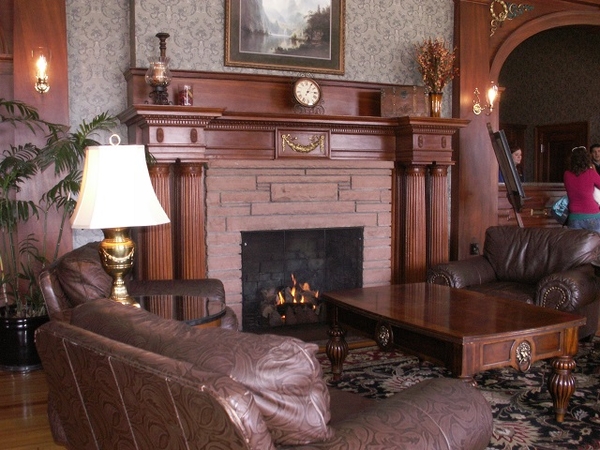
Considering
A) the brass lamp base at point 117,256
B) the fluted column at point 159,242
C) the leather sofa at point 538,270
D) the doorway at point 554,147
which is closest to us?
the brass lamp base at point 117,256

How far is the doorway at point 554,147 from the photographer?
9383 mm

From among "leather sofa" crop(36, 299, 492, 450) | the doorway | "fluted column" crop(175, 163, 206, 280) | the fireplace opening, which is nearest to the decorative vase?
the fireplace opening

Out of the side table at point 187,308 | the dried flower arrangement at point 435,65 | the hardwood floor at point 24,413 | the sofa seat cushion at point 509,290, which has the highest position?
the dried flower arrangement at point 435,65

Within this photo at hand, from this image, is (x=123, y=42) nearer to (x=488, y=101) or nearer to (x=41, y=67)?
(x=41, y=67)

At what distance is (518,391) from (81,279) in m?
2.36

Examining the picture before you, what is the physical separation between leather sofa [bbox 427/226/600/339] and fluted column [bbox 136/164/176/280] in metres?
1.83

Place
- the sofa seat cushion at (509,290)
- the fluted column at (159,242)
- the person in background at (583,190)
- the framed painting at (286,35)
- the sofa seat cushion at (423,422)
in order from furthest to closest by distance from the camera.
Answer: the person in background at (583,190), the framed painting at (286,35), the fluted column at (159,242), the sofa seat cushion at (509,290), the sofa seat cushion at (423,422)

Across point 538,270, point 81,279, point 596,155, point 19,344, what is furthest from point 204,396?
point 596,155

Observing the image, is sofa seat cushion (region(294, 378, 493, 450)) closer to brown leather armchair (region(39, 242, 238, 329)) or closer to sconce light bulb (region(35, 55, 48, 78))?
brown leather armchair (region(39, 242, 238, 329))

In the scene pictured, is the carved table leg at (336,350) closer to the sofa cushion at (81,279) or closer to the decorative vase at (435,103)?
the sofa cushion at (81,279)

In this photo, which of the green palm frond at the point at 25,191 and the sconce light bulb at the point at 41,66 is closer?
the green palm frond at the point at 25,191

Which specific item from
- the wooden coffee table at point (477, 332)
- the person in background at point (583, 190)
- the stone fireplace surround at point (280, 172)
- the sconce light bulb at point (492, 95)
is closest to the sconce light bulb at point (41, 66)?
the stone fireplace surround at point (280, 172)

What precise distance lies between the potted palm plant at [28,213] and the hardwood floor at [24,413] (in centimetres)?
18

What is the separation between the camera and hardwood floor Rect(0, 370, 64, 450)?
9.55 feet
